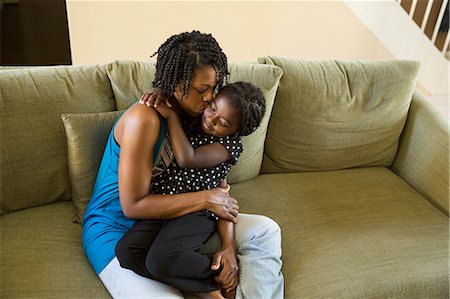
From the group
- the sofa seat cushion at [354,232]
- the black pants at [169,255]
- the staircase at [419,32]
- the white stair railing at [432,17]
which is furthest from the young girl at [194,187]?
the white stair railing at [432,17]

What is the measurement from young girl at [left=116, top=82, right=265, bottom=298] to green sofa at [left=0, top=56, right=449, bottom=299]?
0.59 feet

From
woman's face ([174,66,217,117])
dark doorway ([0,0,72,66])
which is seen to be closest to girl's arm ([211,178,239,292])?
woman's face ([174,66,217,117])

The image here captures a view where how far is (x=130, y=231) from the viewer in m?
1.25

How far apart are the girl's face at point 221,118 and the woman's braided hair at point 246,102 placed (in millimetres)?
15

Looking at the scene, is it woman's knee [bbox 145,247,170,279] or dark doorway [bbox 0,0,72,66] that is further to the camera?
dark doorway [bbox 0,0,72,66]

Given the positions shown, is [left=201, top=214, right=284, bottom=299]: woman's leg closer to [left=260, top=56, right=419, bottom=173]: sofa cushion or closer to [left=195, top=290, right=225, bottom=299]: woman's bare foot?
[left=195, top=290, right=225, bottom=299]: woman's bare foot

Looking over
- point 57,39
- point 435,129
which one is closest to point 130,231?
point 57,39

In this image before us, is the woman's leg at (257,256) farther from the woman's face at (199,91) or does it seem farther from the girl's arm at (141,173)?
the woman's face at (199,91)

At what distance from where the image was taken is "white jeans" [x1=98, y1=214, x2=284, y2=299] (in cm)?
118

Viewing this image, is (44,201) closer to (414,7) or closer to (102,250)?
(102,250)

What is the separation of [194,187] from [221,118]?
0.25 meters

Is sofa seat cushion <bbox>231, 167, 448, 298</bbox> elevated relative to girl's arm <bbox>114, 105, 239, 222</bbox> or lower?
lower

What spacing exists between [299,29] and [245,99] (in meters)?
1.56

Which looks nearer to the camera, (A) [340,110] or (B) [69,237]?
(B) [69,237]
